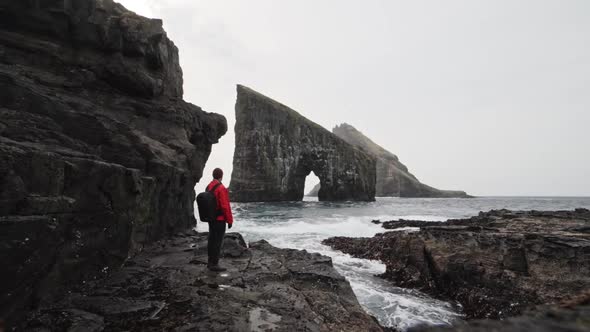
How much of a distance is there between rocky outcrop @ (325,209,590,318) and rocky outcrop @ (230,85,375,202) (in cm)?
5966

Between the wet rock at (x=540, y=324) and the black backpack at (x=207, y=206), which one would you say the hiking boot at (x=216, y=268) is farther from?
the wet rock at (x=540, y=324)

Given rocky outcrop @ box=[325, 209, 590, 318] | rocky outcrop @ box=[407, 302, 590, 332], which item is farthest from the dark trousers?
rocky outcrop @ box=[407, 302, 590, 332]

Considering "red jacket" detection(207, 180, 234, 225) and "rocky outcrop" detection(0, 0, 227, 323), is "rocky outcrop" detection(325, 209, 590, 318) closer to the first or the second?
"red jacket" detection(207, 180, 234, 225)

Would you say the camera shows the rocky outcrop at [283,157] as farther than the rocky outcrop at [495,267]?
Yes

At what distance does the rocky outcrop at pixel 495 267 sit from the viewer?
7.37 m

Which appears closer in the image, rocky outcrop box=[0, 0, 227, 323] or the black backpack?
rocky outcrop box=[0, 0, 227, 323]

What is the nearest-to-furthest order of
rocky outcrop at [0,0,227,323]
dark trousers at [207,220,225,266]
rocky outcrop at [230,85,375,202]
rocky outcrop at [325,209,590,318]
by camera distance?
rocky outcrop at [0,0,227,323]
rocky outcrop at [325,209,590,318]
dark trousers at [207,220,225,266]
rocky outcrop at [230,85,375,202]

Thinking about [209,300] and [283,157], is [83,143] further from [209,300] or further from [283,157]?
[283,157]

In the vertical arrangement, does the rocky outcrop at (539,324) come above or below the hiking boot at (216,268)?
above

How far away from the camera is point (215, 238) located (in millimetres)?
7629

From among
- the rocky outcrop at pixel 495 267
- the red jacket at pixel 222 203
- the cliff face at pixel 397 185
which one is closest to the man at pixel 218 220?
the red jacket at pixel 222 203

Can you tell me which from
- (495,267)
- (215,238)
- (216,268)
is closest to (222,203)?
(215,238)

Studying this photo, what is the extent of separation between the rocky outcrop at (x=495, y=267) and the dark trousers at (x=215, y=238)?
19.4 ft

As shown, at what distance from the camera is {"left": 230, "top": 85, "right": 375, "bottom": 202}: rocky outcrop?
69.9 metres
